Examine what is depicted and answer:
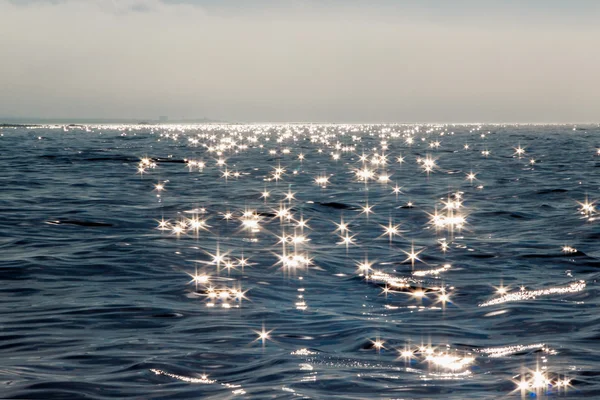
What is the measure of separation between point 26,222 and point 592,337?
50.1 feet

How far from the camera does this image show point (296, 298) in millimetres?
12344

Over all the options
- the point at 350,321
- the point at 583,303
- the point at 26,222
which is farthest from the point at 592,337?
the point at 26,222

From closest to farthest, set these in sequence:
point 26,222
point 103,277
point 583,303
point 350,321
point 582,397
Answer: point 582,397 → point 350,321 → point 583,303 → point 103,277 → point 26,222

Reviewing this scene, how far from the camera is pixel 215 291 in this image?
12.8 metres

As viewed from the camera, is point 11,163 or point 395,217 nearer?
point 395,217

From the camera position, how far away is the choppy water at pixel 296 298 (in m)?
8.09

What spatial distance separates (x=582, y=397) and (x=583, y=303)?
4.79m

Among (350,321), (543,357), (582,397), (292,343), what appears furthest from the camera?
(350,321)

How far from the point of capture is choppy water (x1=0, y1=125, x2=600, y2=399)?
318 inches

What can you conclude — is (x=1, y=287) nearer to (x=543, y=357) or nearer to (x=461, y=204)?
(x=543, y=357)

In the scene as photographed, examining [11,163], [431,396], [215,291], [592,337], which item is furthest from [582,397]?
[11,163]

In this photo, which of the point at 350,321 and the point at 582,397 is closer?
the point at 582,397

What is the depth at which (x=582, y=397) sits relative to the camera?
749cm

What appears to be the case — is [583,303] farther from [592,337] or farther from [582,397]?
[582,397]
